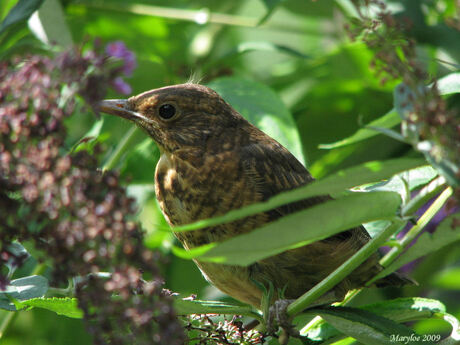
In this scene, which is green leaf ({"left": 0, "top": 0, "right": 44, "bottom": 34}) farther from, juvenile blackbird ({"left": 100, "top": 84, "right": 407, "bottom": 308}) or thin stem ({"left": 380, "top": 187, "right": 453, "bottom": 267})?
thin stem ({"left": 380, "top": 187, "right": 453, "bottom": 267})

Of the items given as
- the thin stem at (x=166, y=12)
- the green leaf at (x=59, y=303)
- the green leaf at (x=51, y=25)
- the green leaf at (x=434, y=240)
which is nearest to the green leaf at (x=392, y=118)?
the green leaf at (x=434, y=240)

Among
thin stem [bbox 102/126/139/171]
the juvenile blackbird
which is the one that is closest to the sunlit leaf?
the juvenile blackbird

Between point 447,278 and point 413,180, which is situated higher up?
point 413,180

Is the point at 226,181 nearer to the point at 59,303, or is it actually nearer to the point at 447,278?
the point at 59,303

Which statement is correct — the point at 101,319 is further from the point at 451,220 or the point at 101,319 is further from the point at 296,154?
the point at 296,154

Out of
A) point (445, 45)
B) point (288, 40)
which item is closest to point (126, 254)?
point (445, 45)

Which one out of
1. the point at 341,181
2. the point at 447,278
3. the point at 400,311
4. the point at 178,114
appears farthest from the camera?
the point at 447,278

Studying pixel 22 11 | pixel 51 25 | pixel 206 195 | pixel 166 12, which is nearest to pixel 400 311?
pixel 206 195
